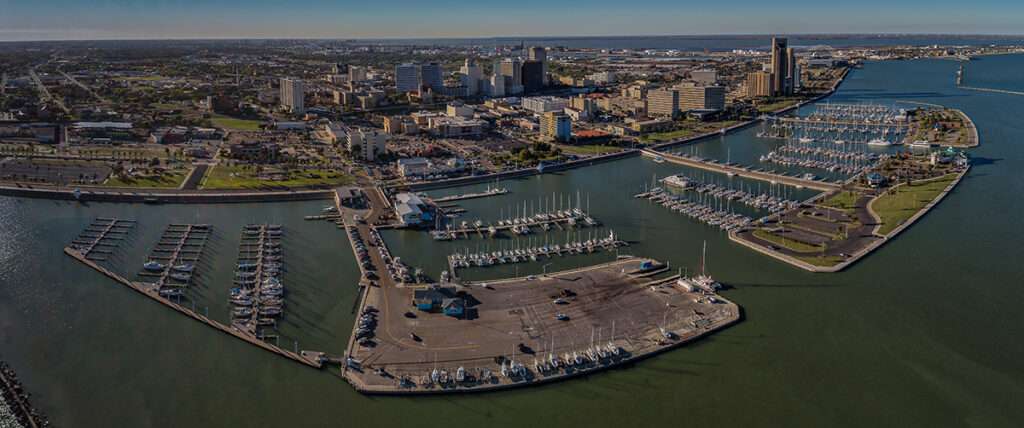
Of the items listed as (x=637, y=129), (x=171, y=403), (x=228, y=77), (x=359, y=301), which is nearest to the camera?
(x=171, y=403)

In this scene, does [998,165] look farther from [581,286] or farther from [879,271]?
[581,286]

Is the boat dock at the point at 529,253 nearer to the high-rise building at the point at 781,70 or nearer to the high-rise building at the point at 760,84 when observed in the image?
the high-rise building at the point at 760,84

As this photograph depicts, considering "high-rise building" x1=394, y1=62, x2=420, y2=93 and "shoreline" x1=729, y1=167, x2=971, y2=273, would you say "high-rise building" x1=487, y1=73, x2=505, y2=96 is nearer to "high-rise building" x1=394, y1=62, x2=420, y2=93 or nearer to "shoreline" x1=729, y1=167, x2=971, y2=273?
"high-rise building" x1=394, y1=62, x2=420, y2=93

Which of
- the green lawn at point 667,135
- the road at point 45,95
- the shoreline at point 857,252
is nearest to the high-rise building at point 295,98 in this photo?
the road at point 45,95

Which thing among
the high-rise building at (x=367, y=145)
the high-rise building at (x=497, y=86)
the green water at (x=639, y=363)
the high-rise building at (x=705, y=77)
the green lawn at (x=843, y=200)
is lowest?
the green water at (x=639, y=363)

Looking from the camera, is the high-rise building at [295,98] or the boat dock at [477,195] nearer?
the boat dock at [477,195]

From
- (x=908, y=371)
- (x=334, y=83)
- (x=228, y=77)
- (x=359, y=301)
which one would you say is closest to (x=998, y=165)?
(x=908, y=371)

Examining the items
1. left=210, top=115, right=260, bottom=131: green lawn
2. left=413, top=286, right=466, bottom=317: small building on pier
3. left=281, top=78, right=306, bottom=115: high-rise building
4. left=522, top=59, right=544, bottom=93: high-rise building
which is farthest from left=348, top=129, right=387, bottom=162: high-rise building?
left=522, top=59, right=544, bottom=93: high-rise building

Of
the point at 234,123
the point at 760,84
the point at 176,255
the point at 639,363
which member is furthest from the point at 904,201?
the point at 760,84
